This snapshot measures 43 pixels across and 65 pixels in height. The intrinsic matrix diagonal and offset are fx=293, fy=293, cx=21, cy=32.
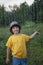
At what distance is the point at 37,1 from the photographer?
7012 mm

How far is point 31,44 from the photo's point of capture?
261 inches

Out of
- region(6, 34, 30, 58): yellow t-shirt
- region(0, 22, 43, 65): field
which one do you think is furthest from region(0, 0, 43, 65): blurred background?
region(6, 34, 30, 58): yellow t-shirt

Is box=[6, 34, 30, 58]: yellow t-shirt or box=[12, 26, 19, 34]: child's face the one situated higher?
box=[12, 26, 19, 34]: child's face

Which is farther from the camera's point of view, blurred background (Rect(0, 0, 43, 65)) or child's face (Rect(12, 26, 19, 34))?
blurred background (Rect(0, 0, 43, 65))

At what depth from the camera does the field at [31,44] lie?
626cm

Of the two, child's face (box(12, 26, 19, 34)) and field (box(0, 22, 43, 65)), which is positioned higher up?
child's face (box(12, 26, 19, 34))

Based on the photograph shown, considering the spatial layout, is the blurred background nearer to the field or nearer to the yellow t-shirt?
the field

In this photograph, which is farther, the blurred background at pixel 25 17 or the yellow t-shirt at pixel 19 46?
the blurred background at pixel 25 17

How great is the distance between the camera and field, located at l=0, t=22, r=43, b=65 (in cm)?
626

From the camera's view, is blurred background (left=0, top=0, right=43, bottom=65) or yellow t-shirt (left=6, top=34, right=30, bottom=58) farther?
blurred background (left=0, top=0, right=43, bottom=65)

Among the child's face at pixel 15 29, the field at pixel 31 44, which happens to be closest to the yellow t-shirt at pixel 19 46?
the child's face at pixel 15 29

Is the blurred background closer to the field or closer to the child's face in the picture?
the field

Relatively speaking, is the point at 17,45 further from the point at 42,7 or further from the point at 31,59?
the point at 42,7

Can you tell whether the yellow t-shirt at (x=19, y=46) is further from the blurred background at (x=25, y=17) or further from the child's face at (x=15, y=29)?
the blurred background at (x=25, y=17)
